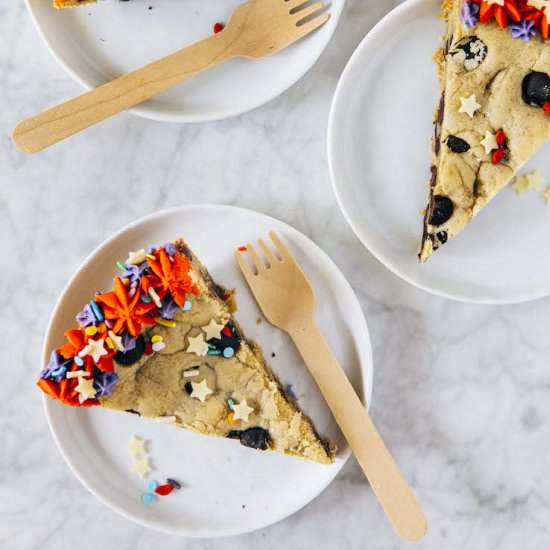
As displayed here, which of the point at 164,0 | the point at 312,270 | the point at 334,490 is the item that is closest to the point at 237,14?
the point at 164,0

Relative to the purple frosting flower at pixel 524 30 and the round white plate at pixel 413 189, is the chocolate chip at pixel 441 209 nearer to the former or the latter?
the round white plate at pixel 413 189

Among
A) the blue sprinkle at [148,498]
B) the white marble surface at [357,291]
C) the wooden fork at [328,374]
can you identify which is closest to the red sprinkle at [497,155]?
the white marble surface at [357,291]

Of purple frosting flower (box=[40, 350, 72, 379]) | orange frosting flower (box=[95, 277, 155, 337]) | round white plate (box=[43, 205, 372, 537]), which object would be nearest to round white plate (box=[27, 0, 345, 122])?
round white plate (box=[43, 205, 372, 537])

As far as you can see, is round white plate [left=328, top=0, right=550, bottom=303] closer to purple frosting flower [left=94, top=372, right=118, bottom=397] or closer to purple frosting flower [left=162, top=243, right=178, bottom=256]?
purple frosting flower [left=162, top=243, right=178, bottom=256]

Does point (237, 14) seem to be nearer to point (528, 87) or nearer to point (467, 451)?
point (528, 87)

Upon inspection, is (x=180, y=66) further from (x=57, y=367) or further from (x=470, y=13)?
(x=57, y=367)
